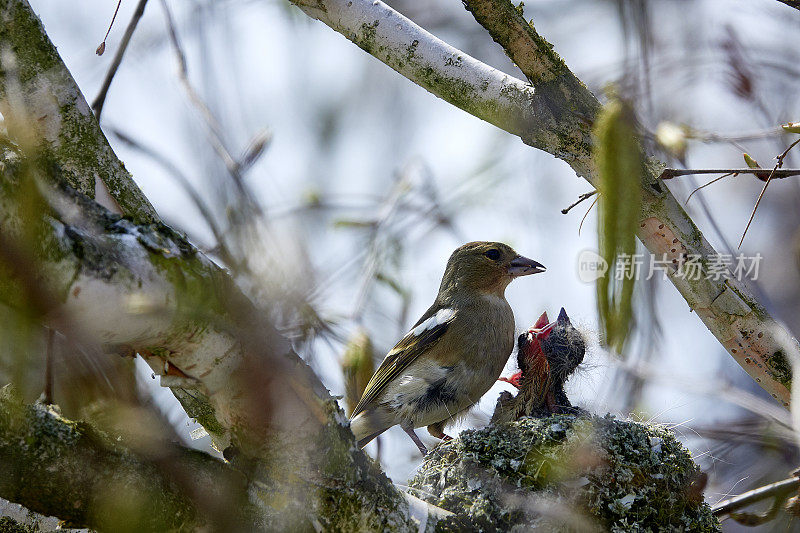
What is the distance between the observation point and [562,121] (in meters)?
3.06

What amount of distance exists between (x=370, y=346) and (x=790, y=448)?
319cm

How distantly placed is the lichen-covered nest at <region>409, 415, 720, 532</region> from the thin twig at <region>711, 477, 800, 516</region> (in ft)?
0.73

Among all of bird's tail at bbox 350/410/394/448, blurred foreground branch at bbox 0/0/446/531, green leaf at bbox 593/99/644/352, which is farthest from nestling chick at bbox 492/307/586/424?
green leaf at bbox 593/99/644/352

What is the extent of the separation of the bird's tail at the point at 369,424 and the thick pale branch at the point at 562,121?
77.0 inches

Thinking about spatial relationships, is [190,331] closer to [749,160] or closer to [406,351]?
[749,160]

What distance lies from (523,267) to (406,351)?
1.02 meters

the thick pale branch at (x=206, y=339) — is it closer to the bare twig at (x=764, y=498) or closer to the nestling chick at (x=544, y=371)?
the bare twig at (x=764, y=498)

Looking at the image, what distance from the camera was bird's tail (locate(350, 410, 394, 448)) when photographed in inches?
182

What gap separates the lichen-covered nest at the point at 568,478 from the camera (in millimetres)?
3086

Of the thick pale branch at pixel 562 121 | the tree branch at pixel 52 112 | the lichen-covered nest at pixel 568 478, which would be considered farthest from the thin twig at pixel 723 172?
the tree branch at pixel 52 112

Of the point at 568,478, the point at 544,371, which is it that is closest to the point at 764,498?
the point at 568,478

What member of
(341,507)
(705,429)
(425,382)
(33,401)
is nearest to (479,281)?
(425,382)

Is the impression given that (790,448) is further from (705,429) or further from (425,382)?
(425,382)

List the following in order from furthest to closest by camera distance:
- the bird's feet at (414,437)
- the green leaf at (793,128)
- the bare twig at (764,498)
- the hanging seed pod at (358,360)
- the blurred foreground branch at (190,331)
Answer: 1. the bird's feet at (414,437)
2. the bare twig at (764,498)
3. the hanging seed pod at (358,360)
4. the green leaf at (793,128)
5. the blurred foreground branch at (190,331)
